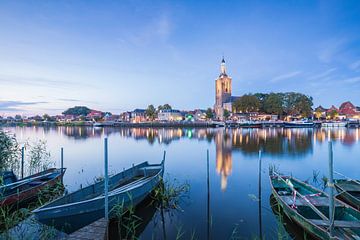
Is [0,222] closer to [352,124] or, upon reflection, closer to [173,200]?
[173,200]

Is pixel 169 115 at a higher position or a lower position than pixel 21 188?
higher

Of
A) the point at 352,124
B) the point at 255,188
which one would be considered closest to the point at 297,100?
A: the point at 352,124

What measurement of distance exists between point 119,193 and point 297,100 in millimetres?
122538

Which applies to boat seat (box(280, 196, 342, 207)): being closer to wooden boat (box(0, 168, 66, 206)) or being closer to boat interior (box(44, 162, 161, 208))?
boat interior (box(44, 162, 161, 208))

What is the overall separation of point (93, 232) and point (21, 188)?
22.1ft

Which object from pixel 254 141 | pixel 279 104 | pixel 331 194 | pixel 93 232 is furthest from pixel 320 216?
pixel 279 104

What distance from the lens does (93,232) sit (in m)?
5.98

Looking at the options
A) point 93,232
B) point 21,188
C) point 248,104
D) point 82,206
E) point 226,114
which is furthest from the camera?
point 226,114

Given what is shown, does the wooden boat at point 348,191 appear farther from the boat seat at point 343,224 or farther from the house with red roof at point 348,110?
the house with red roof at point 348,110

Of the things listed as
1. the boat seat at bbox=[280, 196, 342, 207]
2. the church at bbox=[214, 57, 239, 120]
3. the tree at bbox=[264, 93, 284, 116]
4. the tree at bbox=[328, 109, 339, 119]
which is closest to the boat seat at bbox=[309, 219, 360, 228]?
the boat seat at bbox=[280, 196, 342, 207]

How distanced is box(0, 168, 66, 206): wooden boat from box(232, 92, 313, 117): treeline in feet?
348

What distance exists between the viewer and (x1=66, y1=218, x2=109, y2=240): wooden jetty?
5.71 m

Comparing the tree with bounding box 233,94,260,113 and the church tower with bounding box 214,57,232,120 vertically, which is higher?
the church tower with bounding box 214,57,232,120

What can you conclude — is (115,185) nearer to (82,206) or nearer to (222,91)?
(82,206)
